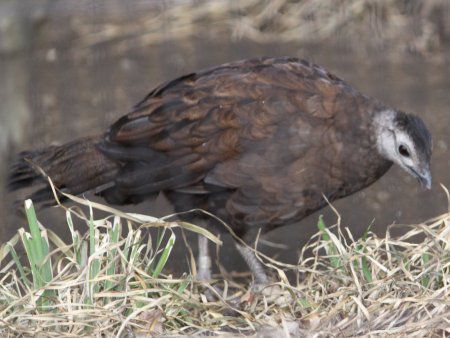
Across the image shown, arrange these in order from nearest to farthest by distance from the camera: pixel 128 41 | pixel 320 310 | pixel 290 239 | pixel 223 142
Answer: pixel 320 310 < pixel 223 142 < pixel 290 239 < pixel 128 41

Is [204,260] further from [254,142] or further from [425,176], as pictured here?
[425,176]

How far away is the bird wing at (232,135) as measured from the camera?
150 inches

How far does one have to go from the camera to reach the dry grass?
325 cm

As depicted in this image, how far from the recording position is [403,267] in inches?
136

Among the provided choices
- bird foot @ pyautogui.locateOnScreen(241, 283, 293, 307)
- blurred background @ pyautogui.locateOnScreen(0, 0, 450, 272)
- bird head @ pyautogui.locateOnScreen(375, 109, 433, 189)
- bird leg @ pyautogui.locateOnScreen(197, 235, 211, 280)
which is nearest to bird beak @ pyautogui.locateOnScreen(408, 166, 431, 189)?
bird head @ pyautogui.locateOnScreen(375, 109, 433, 189)

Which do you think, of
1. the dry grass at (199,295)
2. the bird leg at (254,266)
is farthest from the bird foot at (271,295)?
the bird leg at (254,266)

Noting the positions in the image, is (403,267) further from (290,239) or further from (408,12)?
(408,12)

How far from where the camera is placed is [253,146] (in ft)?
12.5

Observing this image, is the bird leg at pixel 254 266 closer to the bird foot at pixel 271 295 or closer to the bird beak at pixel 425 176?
the bird foot at pixel 271 295

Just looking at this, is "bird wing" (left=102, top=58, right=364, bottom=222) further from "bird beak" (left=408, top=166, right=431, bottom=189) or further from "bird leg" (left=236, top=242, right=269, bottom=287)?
"bird beak" (left=408, top=166, right=431, bottom=189)

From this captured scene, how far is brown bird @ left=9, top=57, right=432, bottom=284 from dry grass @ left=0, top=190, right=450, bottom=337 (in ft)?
0.88

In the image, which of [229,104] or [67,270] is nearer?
[67,270]

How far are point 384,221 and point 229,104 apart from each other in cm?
119

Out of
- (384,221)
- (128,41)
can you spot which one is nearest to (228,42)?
(128,41)
